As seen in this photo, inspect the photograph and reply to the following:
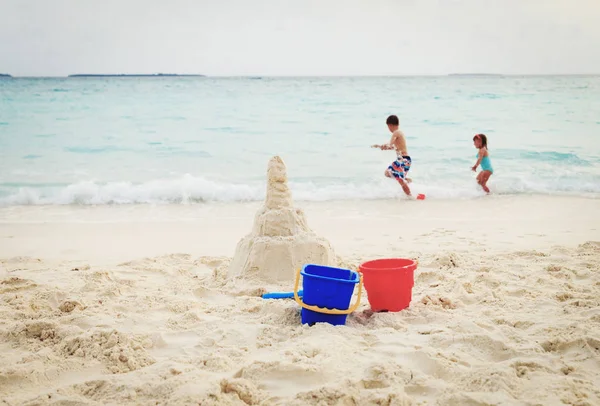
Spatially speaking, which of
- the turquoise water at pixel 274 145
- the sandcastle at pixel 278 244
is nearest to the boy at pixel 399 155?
the turquoise water at pixel 274 145

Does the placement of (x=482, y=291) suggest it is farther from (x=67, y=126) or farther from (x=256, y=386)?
(x=67, y=126)

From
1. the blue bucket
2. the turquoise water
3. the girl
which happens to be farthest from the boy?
the blue bucket

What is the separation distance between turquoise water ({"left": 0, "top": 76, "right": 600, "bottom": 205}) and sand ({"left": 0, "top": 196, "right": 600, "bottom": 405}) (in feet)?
10.9

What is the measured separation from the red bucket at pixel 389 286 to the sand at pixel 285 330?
96mm

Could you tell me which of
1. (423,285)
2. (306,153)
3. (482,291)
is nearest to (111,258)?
(423,285)

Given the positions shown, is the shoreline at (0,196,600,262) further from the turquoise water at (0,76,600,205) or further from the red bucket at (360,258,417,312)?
the red bucket at (360,258,417,312)

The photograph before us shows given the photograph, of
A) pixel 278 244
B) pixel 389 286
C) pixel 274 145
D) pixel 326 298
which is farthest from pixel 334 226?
pixel 274 145

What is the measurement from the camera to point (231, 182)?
10.3 m

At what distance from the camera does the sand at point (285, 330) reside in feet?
7.29

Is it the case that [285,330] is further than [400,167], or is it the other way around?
[400,167]

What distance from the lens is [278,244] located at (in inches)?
152

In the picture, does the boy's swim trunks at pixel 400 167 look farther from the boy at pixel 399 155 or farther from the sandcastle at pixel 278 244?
the sandcastle at pixel 278 244

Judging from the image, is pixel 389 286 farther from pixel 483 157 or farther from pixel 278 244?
pixel 483 157

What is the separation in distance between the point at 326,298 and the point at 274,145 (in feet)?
40.5
